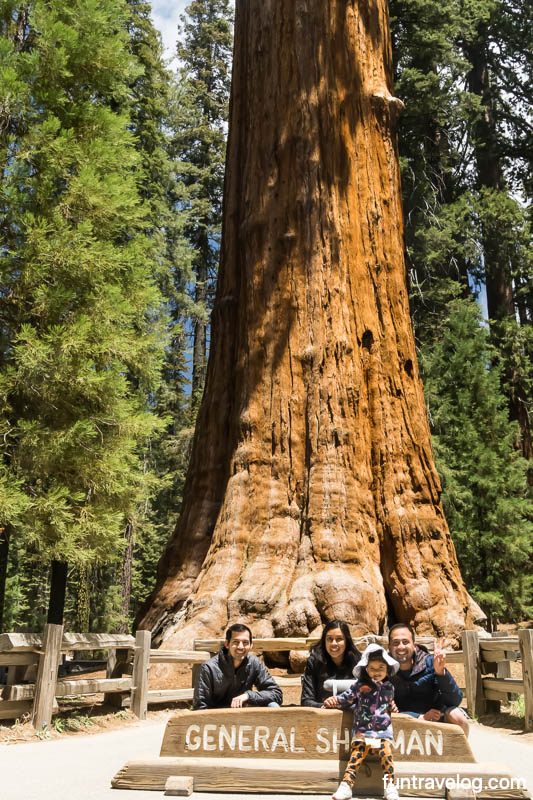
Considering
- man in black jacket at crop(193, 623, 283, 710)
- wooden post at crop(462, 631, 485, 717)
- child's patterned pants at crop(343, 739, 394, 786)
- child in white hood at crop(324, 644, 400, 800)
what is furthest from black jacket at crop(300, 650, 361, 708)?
wooden post at crop(462, 631, 485, 717)

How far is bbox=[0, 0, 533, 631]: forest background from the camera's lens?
29.9 feet

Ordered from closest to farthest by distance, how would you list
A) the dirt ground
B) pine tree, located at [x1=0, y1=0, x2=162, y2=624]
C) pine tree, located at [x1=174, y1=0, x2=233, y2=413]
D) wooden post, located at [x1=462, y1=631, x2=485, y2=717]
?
the dirt ground < wooden post, located at [x1=462, y1=631, x2=485, y2=717] < pine tree, located at [x1=0, y1=0, x2=162, y2=624] < pine tree, located at [x1=174, y1=0, x2=233, y2=413]

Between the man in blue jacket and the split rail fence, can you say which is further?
the split rail fence

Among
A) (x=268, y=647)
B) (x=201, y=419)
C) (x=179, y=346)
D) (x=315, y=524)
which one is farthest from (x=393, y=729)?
(x=179, y=346)

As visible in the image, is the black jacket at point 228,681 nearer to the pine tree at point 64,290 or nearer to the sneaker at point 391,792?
the sneaker at point 391,792

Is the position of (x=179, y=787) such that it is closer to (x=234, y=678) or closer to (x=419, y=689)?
(x=234, y=678)

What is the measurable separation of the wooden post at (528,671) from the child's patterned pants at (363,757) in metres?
3.36

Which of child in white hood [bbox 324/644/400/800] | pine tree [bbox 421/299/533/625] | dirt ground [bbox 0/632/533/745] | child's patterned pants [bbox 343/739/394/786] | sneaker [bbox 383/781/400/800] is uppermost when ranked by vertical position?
pine tree [bbox 421/299/533/625]

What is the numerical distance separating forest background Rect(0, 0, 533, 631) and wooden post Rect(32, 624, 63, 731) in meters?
2.11

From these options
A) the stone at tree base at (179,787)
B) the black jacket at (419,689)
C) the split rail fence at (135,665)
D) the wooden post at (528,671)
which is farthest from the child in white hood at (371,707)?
the wooden post at (528,671)

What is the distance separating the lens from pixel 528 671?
6.94 metres

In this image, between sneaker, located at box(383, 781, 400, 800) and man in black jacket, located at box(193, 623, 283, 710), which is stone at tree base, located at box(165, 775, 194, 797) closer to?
man in black jacket, located at box(193, 623, 283, 710)

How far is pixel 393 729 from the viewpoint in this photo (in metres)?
4.32

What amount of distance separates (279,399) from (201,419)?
221 cm
